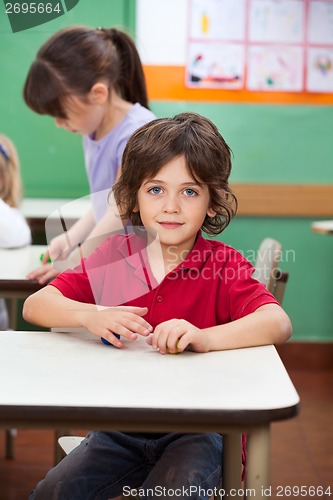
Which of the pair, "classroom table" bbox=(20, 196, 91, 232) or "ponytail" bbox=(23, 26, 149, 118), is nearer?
"ponytail" bbox=(23, 26, 149, 118)

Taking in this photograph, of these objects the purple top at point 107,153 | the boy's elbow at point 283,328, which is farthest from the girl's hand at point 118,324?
the purple top at point 107,153

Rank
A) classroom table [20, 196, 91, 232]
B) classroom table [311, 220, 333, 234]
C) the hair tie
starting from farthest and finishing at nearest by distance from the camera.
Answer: classroom table [311, 220, 333, 234] < the hair tie < classroom table [20, 196, 91, 232]

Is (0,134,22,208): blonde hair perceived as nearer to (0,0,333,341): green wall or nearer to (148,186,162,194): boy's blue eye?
(0,0,333,341): green wall

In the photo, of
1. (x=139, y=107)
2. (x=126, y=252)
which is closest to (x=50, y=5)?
(x=139, y=107)

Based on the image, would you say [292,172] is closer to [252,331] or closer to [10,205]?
[10,205]

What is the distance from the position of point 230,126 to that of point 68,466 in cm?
247

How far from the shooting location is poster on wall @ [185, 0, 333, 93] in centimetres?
365

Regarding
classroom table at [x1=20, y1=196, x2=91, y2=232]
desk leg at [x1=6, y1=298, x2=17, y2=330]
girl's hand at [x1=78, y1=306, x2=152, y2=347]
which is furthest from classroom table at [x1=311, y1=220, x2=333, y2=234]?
girl's hand at [x1=78, y1=306, x2=152, y2=347]

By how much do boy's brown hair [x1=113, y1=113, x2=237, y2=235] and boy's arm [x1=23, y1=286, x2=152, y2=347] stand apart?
27 centimetres

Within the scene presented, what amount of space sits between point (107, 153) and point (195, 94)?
4.47ft

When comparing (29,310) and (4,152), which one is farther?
(4,152)

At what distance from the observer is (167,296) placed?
1.56m

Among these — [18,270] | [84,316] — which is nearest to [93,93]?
[18,270]

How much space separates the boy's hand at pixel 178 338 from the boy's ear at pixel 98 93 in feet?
3.70
